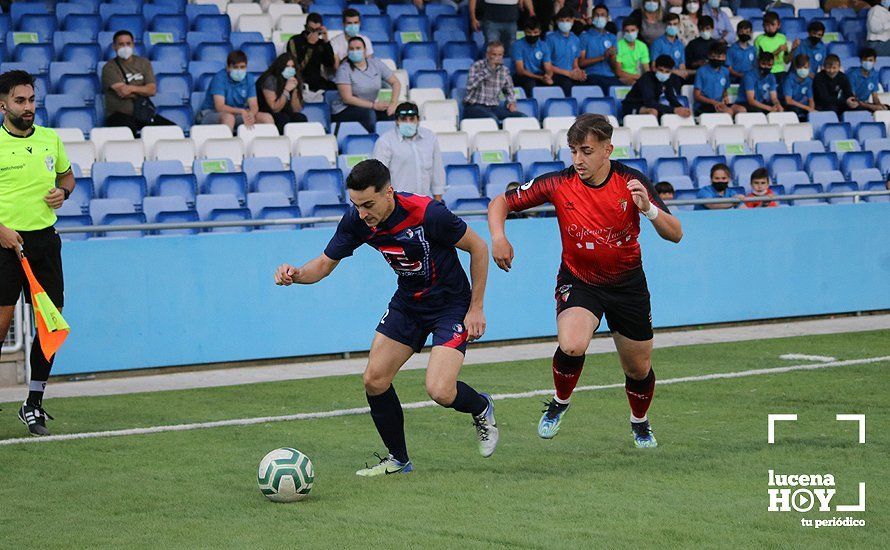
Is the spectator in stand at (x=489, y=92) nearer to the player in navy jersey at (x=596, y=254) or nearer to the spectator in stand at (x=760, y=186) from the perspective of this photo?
the spectator in stand at (x=760, y=186)

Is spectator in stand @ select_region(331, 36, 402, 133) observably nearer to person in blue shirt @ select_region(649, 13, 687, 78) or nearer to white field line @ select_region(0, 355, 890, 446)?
person in blue shirt @ select_region(649, 13, 687, 78)

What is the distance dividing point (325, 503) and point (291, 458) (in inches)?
11.6

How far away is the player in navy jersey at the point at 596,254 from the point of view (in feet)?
25.6

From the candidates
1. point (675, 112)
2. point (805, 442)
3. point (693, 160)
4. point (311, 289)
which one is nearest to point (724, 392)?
point (805, 442)

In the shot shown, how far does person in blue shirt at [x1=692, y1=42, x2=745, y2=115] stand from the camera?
64.3 feet

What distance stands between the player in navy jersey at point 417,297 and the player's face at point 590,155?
79 cm

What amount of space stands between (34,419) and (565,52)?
1176cm

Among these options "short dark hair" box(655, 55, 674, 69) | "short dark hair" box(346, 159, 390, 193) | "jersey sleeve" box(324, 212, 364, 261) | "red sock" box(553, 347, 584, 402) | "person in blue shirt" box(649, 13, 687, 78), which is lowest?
"red sock" box(553, 347, 584, 402)

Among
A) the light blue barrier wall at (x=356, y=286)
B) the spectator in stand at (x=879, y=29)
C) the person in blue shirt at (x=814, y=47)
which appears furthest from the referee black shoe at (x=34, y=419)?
the spectator in stand at (x=879, y=29)

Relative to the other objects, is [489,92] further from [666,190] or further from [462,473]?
[462,473]

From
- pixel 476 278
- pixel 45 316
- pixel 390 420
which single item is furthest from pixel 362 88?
pixel 390 420

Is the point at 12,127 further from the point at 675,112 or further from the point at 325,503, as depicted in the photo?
the point at 675,112

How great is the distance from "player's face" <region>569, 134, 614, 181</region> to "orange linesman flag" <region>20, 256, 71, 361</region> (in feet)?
12.4

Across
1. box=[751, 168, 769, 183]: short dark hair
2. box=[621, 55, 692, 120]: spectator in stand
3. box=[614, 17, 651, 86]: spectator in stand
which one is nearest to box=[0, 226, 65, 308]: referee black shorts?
box=[751, 168, 769, 183]: short dark hair
